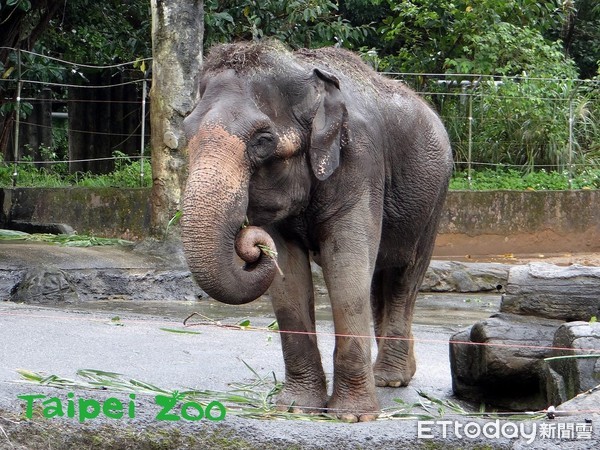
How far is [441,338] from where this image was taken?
8.29 metres

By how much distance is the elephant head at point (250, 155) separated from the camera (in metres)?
4.70

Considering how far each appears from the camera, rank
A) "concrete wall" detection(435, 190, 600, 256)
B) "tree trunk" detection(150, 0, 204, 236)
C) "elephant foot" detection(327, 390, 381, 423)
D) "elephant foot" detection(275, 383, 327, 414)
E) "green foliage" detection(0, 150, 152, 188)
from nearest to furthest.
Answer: "elephant foot" detection(327, 390, 381, 423) < "elephant foot" detection(275, 383, 327, 414) < "tree trunk" detection(150, 0, 204, 236) < "concrete wall" detection(435, 190, 600, 256) < "green foliage" detection(0, 150, 152, 188)

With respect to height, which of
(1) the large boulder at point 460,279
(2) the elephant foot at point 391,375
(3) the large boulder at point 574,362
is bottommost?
(1) the large boulder at point 460,279

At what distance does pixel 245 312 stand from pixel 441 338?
2.34 metres

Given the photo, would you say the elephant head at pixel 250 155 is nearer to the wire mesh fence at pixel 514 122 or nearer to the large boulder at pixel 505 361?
the large boulder at pixel 505 361

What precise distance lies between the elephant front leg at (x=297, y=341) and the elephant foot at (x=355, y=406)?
7.8 inches

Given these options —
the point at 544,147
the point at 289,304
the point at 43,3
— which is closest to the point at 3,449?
the point at 289,304

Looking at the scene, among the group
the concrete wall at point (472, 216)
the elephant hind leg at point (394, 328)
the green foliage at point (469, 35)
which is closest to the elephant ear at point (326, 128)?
the elephant hind leg at point (394, 328)

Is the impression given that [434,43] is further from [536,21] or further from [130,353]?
[130,353]

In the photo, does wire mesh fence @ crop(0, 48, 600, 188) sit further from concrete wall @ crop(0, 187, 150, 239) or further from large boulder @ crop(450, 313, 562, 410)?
large boulder @ crop(450, 313, 562, 410)

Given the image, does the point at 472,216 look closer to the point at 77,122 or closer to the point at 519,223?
the point at 519,223

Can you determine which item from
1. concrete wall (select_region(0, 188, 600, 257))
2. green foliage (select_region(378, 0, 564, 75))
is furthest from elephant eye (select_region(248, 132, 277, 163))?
green foliage (select_region(378, 0, 564, 75))

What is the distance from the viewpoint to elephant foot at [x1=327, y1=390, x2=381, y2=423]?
17.1ft

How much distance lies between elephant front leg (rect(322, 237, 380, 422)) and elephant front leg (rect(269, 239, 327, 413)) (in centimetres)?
20
